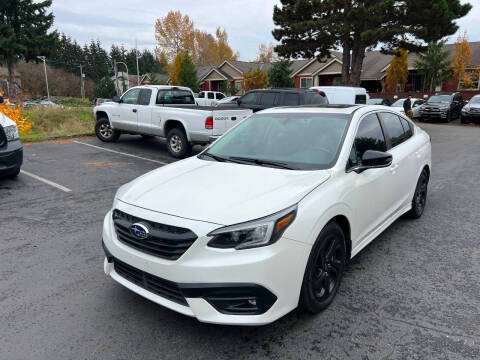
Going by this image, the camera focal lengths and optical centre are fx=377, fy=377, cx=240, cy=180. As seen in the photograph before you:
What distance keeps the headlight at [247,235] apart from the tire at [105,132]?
10601 millimetres

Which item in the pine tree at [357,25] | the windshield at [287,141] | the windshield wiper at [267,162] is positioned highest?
the pine tree at [357,25]

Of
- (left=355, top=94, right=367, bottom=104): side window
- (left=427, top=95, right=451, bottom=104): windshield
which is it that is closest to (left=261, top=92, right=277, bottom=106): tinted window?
(left=355, top=94, right=367, bottom=104): side window

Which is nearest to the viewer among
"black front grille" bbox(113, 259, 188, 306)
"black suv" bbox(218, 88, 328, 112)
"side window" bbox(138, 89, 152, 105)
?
"black front grille" bbox(113, 259, 188, 306)

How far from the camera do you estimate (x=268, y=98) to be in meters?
11.4

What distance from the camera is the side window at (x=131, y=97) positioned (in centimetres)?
1097

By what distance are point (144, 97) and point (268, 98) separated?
143 inches

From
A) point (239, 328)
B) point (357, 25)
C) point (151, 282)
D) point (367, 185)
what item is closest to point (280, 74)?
point (357, 25)

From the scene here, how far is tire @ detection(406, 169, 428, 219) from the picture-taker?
17.0 feet

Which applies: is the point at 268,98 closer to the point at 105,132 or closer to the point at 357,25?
the point at 105,132

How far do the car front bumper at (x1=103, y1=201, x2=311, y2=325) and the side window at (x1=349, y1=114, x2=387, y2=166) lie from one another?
52.9 inches

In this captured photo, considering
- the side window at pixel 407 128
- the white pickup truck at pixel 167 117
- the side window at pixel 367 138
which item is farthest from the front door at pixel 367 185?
the white pickup truck at pixel 167 117

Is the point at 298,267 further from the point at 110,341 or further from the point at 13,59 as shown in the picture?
the point at 13,59

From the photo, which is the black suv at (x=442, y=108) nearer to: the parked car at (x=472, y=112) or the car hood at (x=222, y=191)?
the parked car at (x=472, y=112)

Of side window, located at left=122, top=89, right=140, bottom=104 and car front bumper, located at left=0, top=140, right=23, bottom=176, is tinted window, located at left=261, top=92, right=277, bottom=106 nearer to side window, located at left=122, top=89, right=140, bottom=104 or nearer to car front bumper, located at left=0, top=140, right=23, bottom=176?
side window, located at left=122, top=89, right=140, bottom=104
